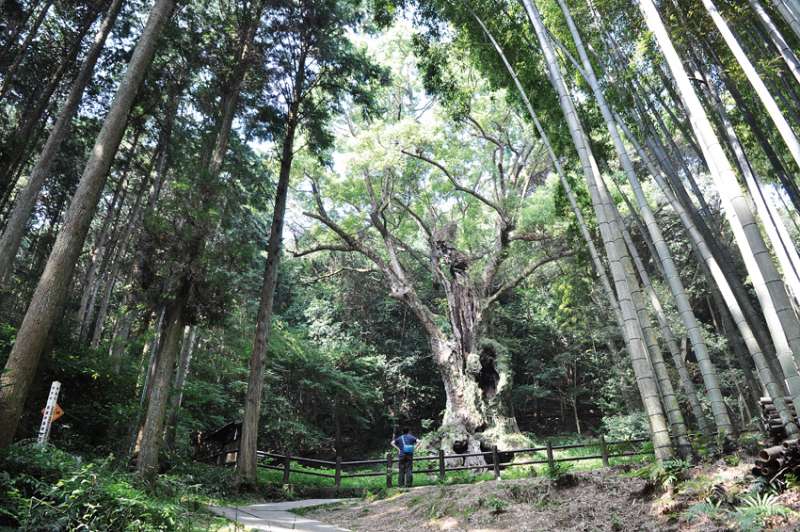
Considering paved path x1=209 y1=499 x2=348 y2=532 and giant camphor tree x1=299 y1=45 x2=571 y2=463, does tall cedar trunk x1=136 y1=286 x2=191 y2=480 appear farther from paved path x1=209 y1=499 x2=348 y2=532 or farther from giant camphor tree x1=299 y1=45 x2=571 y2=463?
giant camphor tree x1=299 y1=45 x2=571 y2=463

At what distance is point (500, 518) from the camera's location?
4633 mm

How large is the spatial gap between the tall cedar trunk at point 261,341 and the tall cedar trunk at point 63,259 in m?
4.06

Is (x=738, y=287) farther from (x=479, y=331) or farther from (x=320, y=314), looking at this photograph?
(x=320, y=314)

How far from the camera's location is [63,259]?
4840mm

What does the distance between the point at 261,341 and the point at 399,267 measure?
5821 millimetres

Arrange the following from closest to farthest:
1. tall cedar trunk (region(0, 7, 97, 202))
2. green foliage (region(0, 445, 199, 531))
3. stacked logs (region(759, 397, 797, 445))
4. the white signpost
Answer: green foliage (region(0, 445, 199, 531)) < stacked logs (region(759, 397, 797, 445)) < the white signpost < tall cedar trunk (region(0, 7, 97, 202))

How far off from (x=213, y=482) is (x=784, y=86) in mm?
10114

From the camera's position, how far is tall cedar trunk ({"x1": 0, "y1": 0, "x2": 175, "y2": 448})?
13.7ft

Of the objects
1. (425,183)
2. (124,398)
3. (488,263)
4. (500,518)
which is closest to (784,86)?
(500,518)

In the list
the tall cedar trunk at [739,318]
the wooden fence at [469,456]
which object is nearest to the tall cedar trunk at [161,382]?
the wooden fence at [469,456]

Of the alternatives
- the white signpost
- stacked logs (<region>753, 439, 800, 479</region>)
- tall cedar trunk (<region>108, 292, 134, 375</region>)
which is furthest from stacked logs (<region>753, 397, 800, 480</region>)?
tall cedar trunk (<region>108, 292, 134, 375</region>)

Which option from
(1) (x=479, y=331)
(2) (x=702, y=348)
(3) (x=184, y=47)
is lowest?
(2) (x=702, y=348)

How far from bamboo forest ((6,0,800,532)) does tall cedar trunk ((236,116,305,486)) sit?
6 centimetres

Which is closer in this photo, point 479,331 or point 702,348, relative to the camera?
point 702,348
